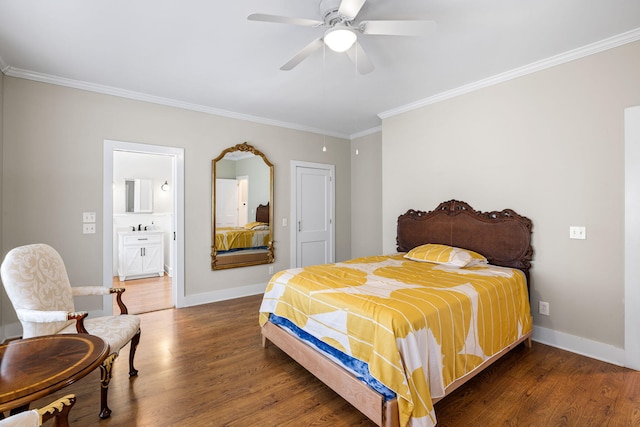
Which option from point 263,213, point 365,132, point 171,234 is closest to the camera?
point 171,234

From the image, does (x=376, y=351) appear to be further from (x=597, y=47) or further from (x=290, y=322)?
(x=597, y=47)

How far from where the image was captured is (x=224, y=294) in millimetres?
4301

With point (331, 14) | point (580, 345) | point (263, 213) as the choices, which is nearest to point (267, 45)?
point (331, 14)

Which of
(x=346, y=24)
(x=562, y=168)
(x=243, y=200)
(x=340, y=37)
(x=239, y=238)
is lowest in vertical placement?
(x=239, y=238)

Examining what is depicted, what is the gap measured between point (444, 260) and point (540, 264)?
0.87m

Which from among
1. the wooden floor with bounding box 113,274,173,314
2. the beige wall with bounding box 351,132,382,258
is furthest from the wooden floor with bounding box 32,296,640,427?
the beige wall with bounding box 351,132,382,258

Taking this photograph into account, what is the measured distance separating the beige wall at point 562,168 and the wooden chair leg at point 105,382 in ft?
11.6

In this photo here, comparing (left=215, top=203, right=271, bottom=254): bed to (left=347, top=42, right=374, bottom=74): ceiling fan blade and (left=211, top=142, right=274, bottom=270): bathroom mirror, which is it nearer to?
(left=211, top=142, right=274, bottom=270): bathroom mirror

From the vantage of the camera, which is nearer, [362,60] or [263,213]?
[362,60]

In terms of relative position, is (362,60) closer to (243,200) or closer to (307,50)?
(307,50)

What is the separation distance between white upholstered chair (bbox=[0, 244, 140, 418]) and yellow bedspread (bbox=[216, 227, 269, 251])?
1.99 m

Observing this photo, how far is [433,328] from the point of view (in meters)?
1.78

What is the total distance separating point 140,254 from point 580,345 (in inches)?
246

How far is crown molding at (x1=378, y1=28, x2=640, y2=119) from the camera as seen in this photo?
2.45 meters
